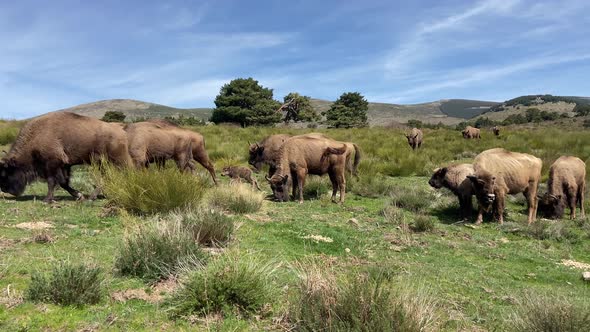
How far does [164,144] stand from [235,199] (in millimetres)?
4680

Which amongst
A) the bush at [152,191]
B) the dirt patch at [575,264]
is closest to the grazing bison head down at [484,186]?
the dirt patch at [575,264]

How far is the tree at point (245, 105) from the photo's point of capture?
181 ft

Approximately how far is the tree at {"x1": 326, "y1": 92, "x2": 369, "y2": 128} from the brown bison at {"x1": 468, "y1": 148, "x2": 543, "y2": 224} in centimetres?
4634

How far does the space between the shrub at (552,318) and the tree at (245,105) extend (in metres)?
51.0

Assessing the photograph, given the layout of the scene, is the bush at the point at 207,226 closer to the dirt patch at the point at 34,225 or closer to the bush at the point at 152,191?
the bush at the point at 152,191

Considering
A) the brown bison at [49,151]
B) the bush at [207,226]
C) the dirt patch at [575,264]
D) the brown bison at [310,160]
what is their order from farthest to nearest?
the brown bison at [310,160], the brown bison at [49,151], the dirt patch at [575,264], the bush at [207,226]

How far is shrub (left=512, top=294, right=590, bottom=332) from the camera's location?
3.64 metres

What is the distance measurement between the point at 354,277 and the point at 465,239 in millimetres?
6076

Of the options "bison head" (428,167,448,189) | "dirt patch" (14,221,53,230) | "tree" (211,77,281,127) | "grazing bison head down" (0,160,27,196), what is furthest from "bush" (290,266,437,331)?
"tree" (211,77,281,127)

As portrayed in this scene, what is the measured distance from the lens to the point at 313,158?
515 inches

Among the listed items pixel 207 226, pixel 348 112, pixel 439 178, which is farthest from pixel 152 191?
pixel 348 112

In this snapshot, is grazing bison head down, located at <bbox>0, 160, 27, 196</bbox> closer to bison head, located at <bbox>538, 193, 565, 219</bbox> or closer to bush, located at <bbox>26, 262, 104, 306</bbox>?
bush, located at <bbox>26, 262, 104, 306</bbox>

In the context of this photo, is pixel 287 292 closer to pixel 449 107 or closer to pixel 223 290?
pixel 223 290

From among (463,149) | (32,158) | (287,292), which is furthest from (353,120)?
(287,292)
